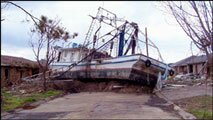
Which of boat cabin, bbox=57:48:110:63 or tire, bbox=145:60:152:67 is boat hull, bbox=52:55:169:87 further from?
boat cabin, bbox=57:48:110:63

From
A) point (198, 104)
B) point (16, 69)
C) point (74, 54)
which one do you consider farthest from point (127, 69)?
point (16, 69)

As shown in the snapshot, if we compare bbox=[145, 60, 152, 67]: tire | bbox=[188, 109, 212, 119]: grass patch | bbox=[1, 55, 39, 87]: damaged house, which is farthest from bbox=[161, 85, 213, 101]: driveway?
bbox=[1, 55, 39, 87]: damaged house

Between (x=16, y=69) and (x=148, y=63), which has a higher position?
(x=16, y=69)

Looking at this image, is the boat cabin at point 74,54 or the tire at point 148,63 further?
the boat cabin at point 74,54

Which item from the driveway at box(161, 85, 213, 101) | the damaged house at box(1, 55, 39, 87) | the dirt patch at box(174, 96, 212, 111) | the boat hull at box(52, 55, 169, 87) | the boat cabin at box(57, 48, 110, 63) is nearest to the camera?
the dirt patch at box(174, 96, 212, 111)

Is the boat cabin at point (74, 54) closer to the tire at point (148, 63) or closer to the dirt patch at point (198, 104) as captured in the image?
the tire at point (148, 63)

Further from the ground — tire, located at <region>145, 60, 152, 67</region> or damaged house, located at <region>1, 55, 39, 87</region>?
damaged house, located at <region>1, 55, 39, 87</region>

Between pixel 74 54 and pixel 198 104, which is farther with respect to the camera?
pixel 74 54

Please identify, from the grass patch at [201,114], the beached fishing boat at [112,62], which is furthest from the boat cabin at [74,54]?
the grass patch at [201,114]

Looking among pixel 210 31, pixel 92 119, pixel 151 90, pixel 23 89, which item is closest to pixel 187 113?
pixel 92 119

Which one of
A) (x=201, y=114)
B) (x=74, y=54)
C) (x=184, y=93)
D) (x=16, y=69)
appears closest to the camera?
(x=201, y=114)

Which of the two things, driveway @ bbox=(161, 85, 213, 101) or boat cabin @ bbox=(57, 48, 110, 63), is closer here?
driveway @ bbox=(161, 85, 213, 101)

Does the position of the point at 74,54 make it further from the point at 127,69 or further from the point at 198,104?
the point at 198,104

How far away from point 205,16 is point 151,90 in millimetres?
17120
